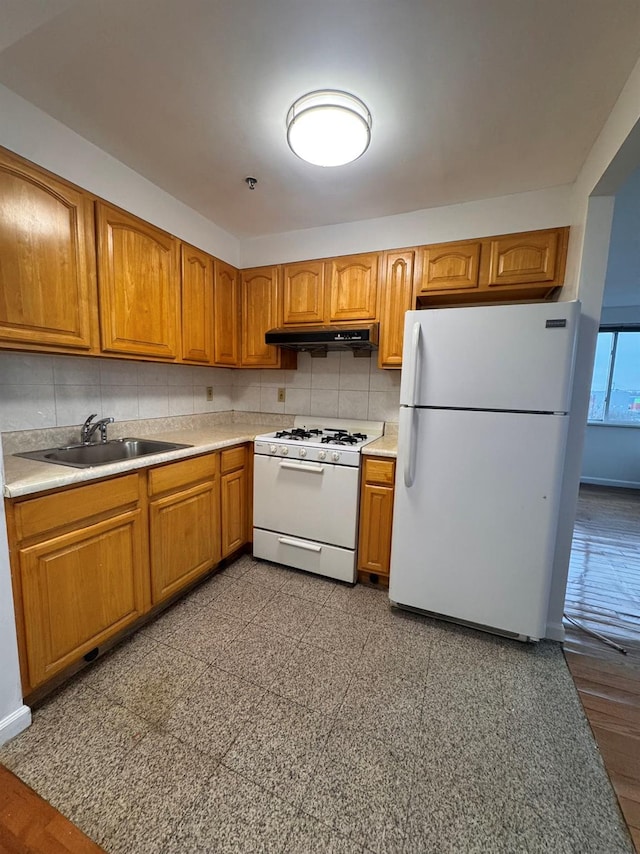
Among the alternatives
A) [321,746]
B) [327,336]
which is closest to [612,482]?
[327,336]

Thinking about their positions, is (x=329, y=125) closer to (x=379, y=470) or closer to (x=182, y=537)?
(x=379, y=470)

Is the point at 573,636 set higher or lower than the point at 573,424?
lower

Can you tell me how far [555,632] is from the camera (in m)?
1.82

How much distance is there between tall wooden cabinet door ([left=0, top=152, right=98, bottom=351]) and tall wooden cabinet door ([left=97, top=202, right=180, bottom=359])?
0.07 meters

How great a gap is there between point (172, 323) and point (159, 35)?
1.28 meters

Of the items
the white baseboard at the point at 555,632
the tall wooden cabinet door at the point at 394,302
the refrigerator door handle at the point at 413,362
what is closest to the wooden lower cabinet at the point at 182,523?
the refrigerator door handle at the point at 413,362

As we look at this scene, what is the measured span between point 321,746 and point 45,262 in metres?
2.25

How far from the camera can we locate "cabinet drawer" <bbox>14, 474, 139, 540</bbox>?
1.25 m

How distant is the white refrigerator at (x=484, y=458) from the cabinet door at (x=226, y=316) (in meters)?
1.46

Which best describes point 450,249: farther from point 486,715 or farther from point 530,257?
point 486,715

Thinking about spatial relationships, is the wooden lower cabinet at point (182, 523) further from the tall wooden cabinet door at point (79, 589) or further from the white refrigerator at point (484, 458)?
the white refrigerator at point (484, 458)

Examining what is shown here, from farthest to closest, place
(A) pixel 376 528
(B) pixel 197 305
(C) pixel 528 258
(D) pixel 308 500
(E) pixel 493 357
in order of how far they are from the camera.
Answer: (B) pixel 197 305, (D) pixel 308 500, (A) pixel 376 528, (C) pixel 528 258, (E) pixel 493 357

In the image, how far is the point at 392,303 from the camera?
236 cm

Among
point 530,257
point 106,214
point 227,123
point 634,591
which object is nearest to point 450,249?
point 530,257
